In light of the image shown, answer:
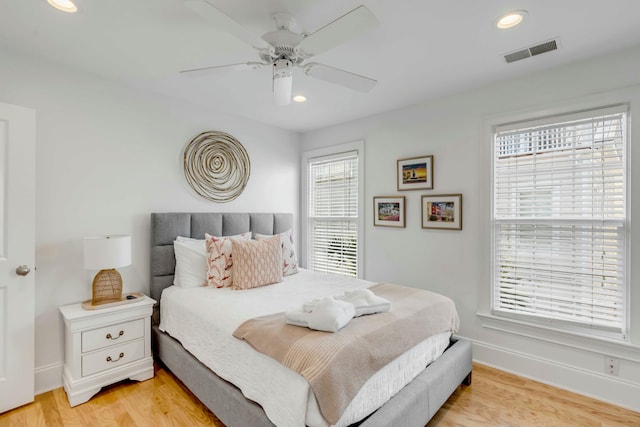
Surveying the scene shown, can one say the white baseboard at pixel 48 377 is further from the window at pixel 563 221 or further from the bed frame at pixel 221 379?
the window at pixel 563 221

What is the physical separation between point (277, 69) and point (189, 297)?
72.2 inches

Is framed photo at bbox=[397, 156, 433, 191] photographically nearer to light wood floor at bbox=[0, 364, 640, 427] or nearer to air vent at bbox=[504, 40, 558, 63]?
air vent at bbox=[504, 40, 558, 63]

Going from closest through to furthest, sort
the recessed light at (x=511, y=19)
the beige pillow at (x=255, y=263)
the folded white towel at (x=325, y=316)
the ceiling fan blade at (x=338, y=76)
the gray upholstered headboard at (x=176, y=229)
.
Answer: the folded white towel at (x=325, y=316), the recessed light at (x=511, y=19), the ceiling fan blade at (x=338, y=76), the beige pillow at (x=255, y=263), the gray upholstered headboard at (x=176, y=229)

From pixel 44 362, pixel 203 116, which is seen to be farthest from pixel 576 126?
pixel 44 362

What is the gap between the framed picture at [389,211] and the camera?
3.40 meters

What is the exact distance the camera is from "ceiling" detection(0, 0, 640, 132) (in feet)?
5.74

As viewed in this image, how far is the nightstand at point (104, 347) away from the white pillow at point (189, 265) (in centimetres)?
31

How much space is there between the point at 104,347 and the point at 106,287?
0.45m

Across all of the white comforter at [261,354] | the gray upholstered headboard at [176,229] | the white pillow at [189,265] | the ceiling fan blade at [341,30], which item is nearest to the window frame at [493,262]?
the white comforter at [261,354]

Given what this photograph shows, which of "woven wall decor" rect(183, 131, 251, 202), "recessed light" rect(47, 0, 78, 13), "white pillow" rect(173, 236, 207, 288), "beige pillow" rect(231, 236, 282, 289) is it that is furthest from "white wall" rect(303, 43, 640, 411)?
"recessed light" rect(47, 0, 78, 13)

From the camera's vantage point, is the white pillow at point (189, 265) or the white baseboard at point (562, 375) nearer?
the white baseboard at point (562, 375)

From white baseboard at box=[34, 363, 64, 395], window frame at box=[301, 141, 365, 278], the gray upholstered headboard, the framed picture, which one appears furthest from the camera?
window frame at box=[301, 141, 365, 278]

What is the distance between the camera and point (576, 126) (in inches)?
96.4

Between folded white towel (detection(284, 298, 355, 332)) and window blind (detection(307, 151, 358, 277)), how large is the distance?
2.07m
